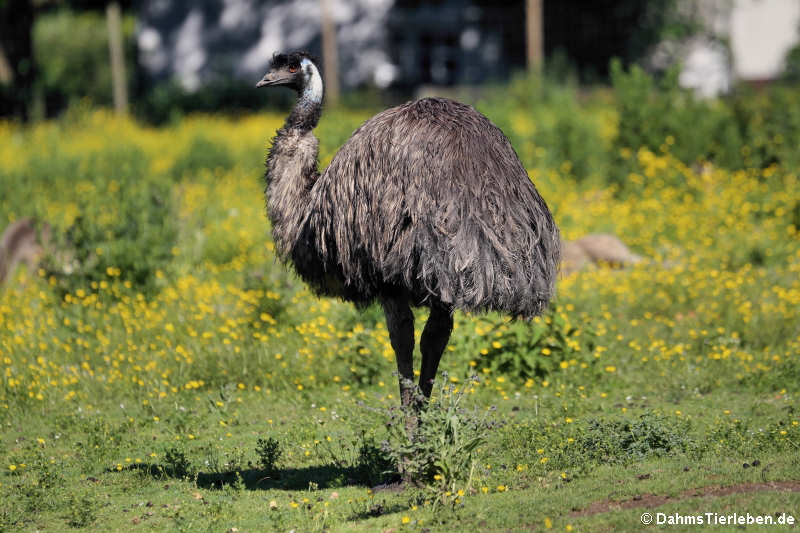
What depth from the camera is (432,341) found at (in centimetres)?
626

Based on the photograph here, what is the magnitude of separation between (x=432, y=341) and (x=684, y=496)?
169 cm

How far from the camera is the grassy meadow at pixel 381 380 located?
19.9ft

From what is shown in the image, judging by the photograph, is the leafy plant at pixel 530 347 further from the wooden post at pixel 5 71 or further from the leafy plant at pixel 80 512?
the wooden post at pixel 5 71

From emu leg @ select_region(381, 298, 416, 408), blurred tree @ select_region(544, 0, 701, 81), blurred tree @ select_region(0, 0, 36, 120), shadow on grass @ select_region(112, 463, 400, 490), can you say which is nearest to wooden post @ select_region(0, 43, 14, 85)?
blurred tree @ select_region(0, 0, 36, 120)

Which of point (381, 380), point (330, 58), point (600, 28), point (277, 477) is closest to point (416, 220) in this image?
point (277, 477)

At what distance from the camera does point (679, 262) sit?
474 inches

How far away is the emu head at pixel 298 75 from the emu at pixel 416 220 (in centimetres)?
11

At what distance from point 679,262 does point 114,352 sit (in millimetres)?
6433

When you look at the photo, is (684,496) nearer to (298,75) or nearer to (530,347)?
(530,347)

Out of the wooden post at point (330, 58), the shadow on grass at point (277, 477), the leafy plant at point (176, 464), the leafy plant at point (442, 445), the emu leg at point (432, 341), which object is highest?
the wooden post at point (330, 58)

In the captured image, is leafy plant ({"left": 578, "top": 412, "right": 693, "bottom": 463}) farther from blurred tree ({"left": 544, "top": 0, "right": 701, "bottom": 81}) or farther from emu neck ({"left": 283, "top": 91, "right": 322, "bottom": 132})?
blurred tree ({"left": 544, "top": 0, "right": 701, "bottom": 81})

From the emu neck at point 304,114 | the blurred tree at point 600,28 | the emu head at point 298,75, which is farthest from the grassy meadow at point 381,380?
the blurred tree at point 600,28

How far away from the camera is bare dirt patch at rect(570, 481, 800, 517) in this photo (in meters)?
5.62

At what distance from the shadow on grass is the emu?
89 centimetres
